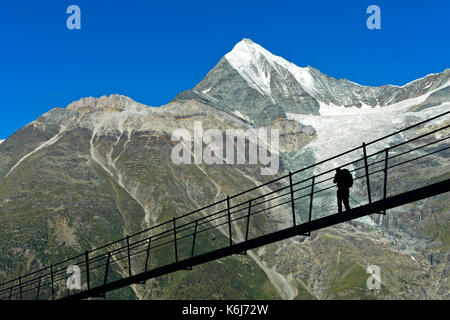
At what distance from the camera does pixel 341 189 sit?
21.2 meters

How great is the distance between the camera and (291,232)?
72.3 ft
